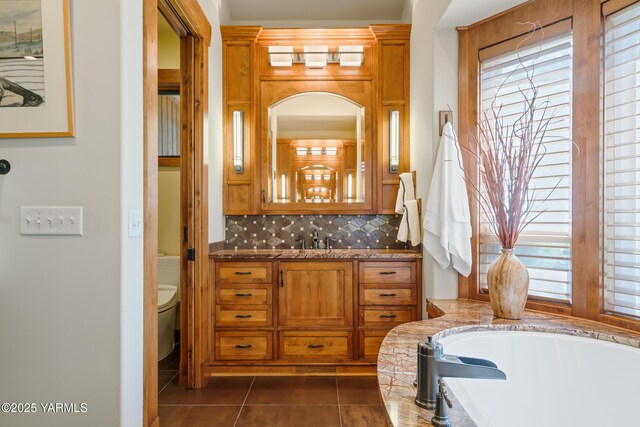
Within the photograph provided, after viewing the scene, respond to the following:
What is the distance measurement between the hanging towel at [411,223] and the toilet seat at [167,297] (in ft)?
6.52

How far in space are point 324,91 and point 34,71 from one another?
2.18 m

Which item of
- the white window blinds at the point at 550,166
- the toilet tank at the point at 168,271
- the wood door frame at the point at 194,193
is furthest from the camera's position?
the toilet tank at the point at 168,271

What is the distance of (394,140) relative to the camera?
9.97 feet

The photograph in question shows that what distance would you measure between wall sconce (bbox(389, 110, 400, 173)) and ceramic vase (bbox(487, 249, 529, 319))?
4.49 feet

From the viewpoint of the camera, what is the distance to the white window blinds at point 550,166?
6.45 ft

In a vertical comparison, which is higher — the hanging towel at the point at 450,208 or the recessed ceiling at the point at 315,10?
the recessed ceiling at the point at 315,10

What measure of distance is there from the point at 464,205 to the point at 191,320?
6.88 ft

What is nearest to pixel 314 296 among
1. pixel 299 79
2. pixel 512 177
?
pixel 512 177

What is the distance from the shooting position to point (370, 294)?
8.89 ft

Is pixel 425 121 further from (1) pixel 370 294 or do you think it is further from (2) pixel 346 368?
(2) pixel 346 368

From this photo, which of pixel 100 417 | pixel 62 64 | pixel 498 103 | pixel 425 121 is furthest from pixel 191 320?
pixel 498 103

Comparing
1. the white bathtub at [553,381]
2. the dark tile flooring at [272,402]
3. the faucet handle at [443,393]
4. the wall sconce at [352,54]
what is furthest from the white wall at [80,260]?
the wall sconce at [352,54]

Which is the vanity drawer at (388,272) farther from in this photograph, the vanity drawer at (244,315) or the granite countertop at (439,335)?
the vanity drawer at (244,315)

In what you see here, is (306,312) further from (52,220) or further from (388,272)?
(52,220)
